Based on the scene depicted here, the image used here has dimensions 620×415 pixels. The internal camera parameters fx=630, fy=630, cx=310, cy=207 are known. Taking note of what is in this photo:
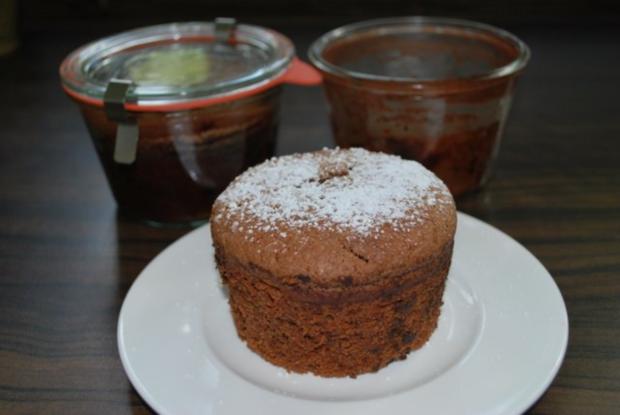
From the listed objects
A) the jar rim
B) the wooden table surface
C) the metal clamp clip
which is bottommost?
the wooden table surface

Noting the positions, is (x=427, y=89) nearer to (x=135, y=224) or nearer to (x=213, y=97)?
(x=213, y=97)

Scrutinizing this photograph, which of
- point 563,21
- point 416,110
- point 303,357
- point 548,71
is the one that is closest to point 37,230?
point 303,357

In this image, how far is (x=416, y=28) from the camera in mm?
1573

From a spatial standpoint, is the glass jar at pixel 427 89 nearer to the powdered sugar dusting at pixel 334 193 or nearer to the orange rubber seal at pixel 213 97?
the orange rubber seal at pixel 213 97

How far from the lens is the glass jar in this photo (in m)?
1.29

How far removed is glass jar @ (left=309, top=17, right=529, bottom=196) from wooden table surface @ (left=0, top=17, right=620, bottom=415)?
158 mm

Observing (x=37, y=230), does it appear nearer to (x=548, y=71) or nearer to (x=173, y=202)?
(x=173, y=202)

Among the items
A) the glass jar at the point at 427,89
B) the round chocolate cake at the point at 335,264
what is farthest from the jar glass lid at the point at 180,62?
the round chocolate cake at the point at 335,264

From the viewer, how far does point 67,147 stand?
173 centimetres

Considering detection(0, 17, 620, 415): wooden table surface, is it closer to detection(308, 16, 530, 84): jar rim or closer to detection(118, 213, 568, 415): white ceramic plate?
detection(118, 213, 568, 415): white ceramic plate

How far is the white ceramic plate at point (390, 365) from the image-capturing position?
84 cm

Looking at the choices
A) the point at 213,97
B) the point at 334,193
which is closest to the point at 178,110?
the point at 213,97

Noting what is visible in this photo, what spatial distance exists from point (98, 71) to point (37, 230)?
1.22 feet

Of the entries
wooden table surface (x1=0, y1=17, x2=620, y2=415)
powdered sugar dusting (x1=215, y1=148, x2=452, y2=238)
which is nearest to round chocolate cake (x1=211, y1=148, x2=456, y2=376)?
powdered sugar dusting (x1=215, y1=148, x2=452, y2=238)
